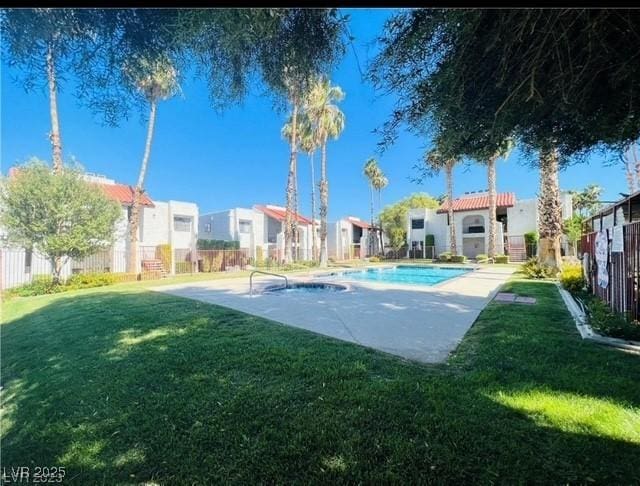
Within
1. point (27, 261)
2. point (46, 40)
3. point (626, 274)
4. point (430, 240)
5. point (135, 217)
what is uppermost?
point (135, 217)

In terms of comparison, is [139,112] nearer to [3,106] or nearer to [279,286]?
[3,106]

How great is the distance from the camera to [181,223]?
26453 mm

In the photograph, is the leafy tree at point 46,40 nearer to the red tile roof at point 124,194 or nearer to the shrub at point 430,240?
the red tile roof at point 124,194

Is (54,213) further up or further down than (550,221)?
further up

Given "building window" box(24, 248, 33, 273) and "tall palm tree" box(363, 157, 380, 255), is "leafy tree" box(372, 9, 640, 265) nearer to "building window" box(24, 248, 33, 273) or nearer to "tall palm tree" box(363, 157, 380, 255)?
"building window" box(24, 248, 33, 273)

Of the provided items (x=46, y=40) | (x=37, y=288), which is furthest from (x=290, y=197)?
(x=46, y=40)

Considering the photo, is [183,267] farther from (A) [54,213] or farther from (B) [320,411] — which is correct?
(B) [320,411]

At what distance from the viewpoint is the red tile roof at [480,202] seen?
30875mm

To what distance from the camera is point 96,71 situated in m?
2.47

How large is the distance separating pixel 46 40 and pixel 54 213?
1450 centimetres

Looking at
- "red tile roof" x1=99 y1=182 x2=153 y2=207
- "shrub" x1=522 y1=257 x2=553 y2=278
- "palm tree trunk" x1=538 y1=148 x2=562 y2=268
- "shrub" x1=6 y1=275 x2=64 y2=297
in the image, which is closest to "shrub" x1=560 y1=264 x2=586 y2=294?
"shrub" x1=522 y1=257 x2=553 y2=278

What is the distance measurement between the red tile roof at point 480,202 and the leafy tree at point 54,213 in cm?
2925

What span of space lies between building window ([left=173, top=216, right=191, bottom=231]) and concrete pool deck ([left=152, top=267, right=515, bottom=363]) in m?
16.1
